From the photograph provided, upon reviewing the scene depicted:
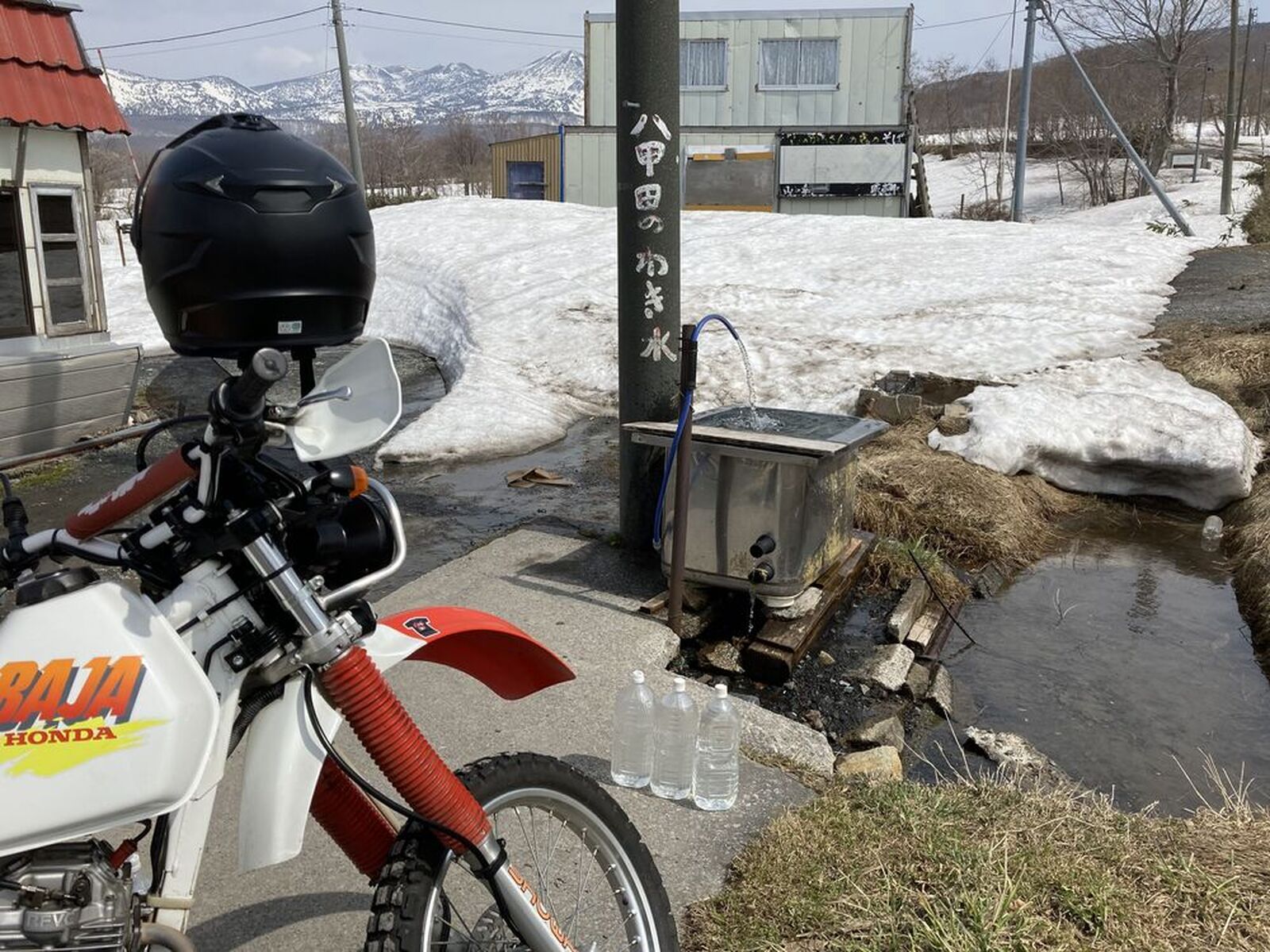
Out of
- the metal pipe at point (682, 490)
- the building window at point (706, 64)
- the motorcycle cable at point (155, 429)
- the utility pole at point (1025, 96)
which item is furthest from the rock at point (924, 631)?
the building window at point (706, 64)

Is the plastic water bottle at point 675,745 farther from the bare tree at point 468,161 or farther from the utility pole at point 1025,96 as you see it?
the bare tree at point 468,161

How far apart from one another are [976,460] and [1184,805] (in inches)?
156

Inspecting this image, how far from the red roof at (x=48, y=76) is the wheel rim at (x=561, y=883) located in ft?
29.9

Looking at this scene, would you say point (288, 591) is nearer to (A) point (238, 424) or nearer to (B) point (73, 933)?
(A) point (238, 424)

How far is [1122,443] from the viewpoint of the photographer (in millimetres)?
8148

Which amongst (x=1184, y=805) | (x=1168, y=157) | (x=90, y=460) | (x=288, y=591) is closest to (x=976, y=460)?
(x=1184, y=805)

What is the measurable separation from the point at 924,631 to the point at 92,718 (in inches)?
190

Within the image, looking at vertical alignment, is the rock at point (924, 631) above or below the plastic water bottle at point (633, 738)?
below

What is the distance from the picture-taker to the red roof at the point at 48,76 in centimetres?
900

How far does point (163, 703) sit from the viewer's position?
66.7 inches

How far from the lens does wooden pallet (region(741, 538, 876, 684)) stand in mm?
5082

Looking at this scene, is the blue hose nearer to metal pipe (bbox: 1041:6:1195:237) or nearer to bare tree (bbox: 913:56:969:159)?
metal pipe (bbox: 1041:6:1195:237)

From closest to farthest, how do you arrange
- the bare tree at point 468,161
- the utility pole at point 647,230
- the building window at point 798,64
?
1. the utility pole at point 647,230
2. the building window at point 798,64
3. the bare tree at point 468,161

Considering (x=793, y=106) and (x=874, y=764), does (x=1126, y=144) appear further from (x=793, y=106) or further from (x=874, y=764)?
(x=874, y=764)
